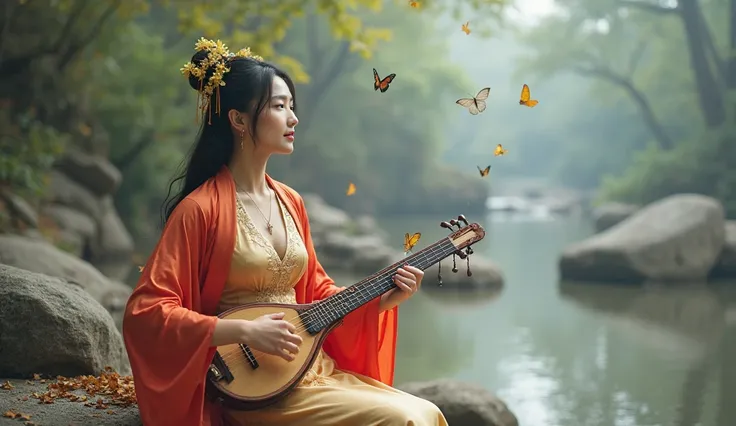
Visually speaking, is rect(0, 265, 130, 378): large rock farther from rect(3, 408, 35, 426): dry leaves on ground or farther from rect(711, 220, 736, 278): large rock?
rect(711, 220, 736, 278): large rock

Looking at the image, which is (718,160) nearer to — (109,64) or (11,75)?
(109,64)

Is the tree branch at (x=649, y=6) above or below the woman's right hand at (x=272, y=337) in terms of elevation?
above

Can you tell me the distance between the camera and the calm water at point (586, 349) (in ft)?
16.4

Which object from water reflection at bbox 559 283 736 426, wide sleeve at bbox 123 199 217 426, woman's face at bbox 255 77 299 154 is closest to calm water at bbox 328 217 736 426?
water reflection at bbox 559 283 736 426

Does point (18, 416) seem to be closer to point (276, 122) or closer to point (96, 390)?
point (96, 390)

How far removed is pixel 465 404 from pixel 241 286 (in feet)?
6.14

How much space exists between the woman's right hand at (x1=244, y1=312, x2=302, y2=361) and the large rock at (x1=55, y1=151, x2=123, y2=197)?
384 inches

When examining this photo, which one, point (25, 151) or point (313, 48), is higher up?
point (313, 48)

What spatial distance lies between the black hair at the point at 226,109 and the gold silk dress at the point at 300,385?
168 mm

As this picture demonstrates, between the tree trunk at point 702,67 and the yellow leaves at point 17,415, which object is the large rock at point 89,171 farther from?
the tree trunk at point 702,67

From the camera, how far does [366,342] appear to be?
276 cm

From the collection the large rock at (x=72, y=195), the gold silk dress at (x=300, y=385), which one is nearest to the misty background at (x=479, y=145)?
the large rock at (x=72, y=195)

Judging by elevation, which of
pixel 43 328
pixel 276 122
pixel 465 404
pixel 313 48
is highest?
pixel 313 48

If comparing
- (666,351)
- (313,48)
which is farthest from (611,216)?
(666,351)
